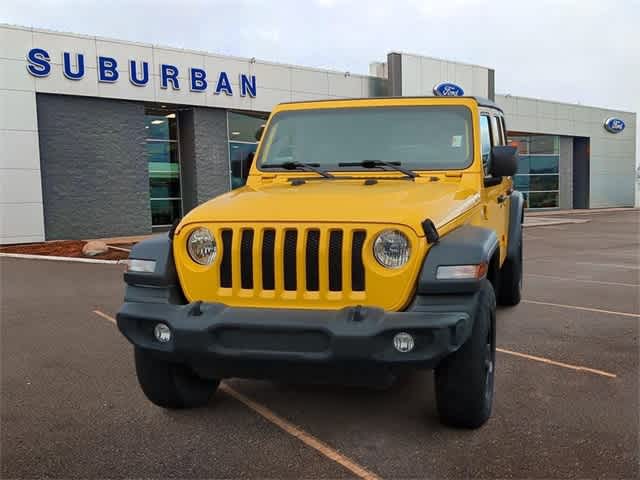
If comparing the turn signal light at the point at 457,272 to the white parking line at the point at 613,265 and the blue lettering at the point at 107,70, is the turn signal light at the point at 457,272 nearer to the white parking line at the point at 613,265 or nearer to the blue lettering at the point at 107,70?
the white parking line at the point at 613,265

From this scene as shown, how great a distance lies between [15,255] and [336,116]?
11328 mm

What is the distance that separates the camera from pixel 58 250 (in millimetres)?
14109

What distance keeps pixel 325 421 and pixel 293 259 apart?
1166mm

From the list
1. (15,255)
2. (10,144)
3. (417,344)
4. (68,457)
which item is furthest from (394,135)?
(10,144)

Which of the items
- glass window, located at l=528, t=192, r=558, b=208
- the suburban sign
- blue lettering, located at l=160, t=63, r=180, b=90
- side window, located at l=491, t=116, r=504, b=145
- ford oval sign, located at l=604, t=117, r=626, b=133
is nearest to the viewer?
side window, located at l=491, t=116, r=504, b=145

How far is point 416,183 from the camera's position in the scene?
420 centimetres

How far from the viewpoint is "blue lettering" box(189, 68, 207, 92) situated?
19234 millimetres

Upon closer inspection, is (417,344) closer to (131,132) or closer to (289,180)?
(289,180)

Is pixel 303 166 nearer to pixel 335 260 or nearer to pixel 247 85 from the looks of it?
pixel 335 260

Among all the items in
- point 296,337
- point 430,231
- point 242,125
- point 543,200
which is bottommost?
point 543,200

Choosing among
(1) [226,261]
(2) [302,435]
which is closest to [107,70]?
(1) [226,261]

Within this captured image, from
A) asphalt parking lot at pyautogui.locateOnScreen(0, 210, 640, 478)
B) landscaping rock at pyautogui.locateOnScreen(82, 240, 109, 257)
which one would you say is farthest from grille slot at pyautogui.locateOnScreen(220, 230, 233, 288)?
landscaping rock at pyautogui.locateOnScreen(82, 240, 109, 257)

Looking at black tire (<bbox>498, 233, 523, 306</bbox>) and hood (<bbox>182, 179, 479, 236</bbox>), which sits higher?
hood (<bbox>182, 179, 479, 236</bbox>)

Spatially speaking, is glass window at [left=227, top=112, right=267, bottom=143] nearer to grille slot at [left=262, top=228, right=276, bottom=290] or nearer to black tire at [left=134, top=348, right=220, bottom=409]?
black tire at [left=134, top=348, right=220, bottom=409]
